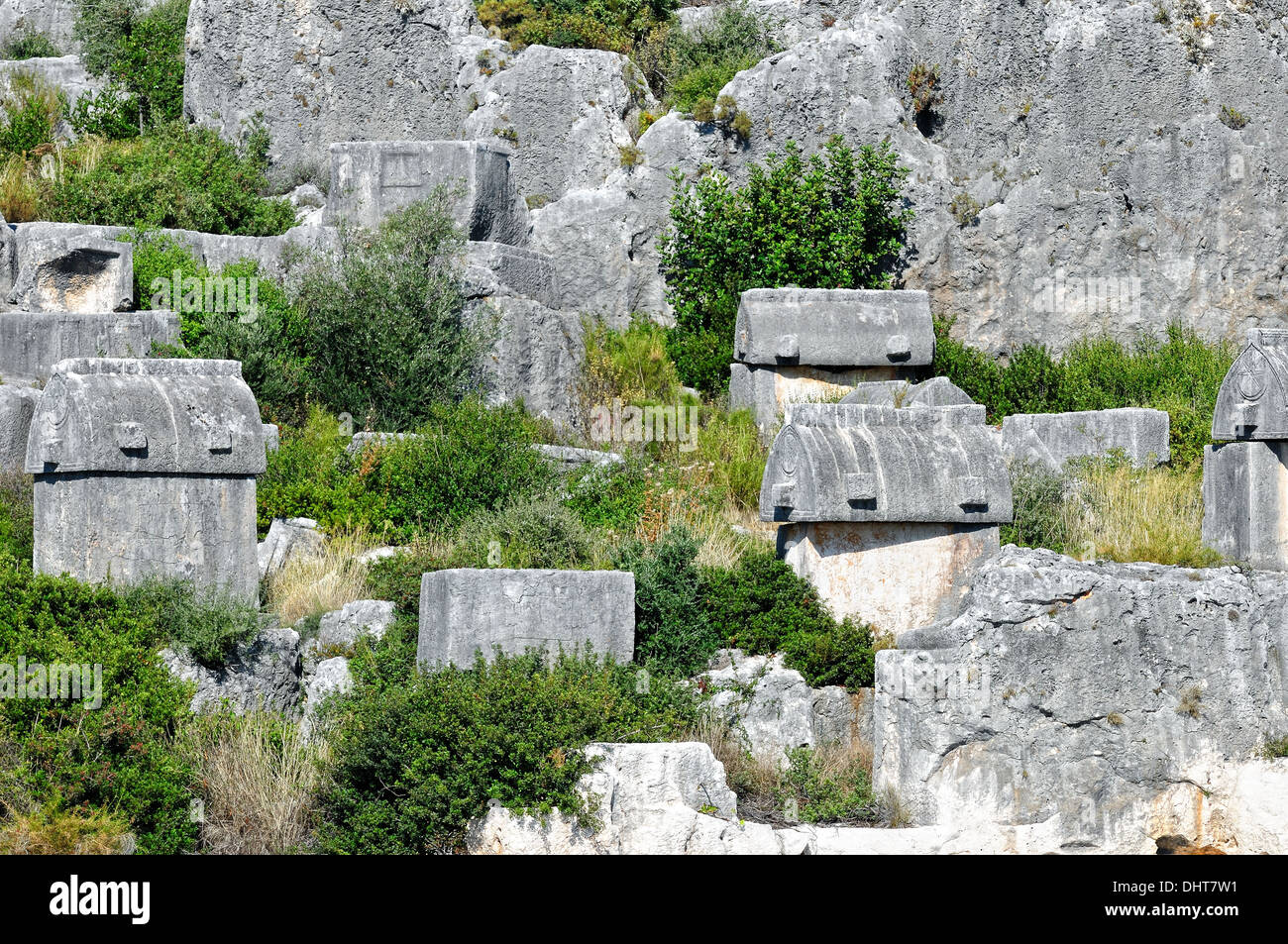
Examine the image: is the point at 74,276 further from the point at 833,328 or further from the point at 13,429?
the point at 833,328

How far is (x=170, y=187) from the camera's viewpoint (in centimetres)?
1994

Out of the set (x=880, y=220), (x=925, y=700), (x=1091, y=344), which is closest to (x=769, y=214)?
(x=880, y=220)

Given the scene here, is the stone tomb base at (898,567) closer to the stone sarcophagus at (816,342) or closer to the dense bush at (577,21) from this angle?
the stone sarcophagus at (816,342)

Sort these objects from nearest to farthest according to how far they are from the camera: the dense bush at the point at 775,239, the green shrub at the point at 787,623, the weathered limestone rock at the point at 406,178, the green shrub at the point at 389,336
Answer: the green shrub at the point at 787,623
the green shrub at the point at 389,336
the dense bush at the point at 775,239
the weathered limestone rock at the point at 406,178

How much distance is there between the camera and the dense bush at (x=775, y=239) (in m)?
19.2

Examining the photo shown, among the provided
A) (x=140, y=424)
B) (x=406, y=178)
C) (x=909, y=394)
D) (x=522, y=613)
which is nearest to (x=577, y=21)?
(x=406, y=178)

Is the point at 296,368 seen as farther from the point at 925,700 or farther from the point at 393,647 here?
the point at 925,700

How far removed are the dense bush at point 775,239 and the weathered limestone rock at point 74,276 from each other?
5.92m

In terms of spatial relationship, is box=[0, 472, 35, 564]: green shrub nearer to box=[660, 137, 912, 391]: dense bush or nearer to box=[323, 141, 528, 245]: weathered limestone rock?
box=[323, 141, 528, 245]: weathered limestone rock

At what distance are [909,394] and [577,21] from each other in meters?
10.5

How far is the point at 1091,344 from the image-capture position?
65.1ft

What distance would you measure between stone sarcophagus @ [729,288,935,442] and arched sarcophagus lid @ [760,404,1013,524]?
491cm

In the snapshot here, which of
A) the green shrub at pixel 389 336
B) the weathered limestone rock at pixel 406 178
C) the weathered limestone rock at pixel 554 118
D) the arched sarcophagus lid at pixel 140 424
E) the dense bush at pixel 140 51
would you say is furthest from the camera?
the dense bush at pixel 140 51

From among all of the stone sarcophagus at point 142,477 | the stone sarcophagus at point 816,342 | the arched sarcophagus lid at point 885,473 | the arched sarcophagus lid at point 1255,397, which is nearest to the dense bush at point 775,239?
the stone sarcophagus at point 816,342
